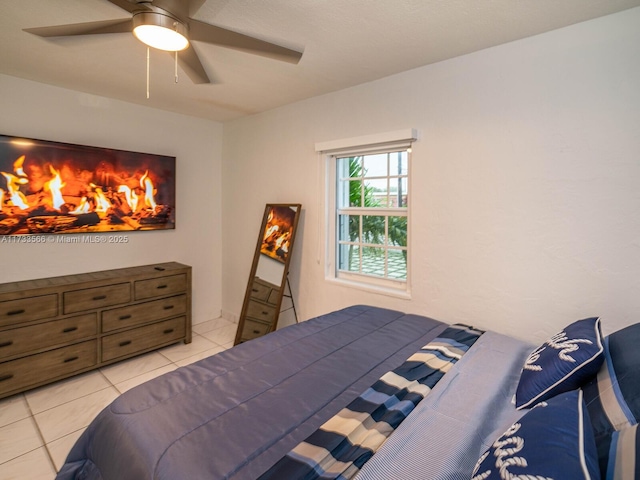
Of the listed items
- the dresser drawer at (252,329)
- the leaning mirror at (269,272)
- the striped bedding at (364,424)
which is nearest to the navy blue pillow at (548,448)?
the striped bedding at (364,424)

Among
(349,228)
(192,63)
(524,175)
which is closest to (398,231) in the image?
(349,228)

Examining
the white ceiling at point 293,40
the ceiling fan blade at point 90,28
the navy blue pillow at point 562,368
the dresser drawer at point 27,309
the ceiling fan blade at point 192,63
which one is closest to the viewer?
the navy blue pillow at point 562,368

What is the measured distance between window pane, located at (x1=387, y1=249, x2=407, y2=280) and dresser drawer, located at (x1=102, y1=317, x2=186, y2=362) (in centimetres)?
227

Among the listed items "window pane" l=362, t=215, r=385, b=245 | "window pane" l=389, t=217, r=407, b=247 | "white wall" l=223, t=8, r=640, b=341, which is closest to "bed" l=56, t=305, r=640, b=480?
"white wall" l=223, t=8, r=640, b=341

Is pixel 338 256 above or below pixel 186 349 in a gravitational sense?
above

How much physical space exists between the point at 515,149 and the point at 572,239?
647mm

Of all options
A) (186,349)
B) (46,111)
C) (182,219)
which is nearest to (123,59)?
(46,111)

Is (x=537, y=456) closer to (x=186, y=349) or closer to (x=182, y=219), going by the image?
(x=186, y=349)

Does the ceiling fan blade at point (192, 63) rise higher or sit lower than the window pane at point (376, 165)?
higher

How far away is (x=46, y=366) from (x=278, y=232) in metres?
2.25

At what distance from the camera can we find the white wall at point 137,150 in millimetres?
2855

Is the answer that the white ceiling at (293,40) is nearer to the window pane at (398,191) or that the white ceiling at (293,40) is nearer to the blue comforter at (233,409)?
the window pane at (398,191)

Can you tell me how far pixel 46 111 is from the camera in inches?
116

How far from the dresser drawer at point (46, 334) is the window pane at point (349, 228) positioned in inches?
92.6
